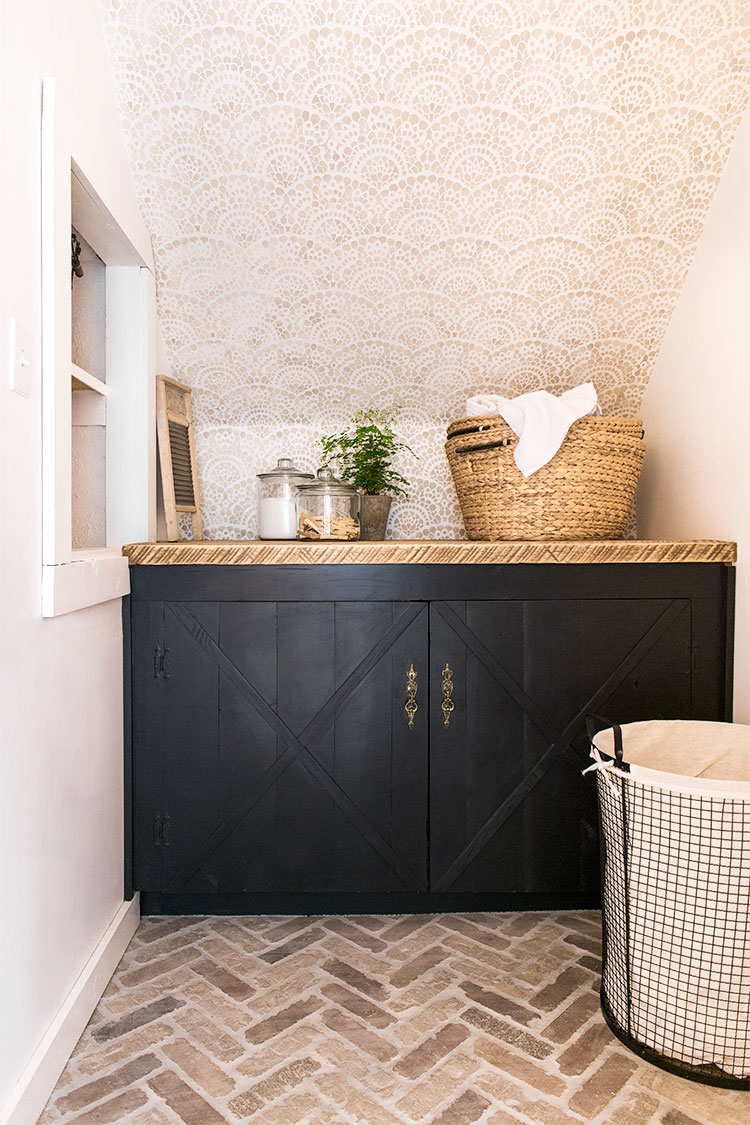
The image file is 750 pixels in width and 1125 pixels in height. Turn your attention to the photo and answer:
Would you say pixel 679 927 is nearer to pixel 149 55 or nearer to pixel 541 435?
pixel 541 435

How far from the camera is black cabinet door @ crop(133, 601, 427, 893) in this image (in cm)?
196

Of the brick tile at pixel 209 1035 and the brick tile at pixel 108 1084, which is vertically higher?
the brick tile at pixel 108 1084

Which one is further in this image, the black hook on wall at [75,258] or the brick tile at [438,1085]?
the black hook on wall at [75,258]

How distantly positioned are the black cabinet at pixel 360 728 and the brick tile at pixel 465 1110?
2.09 ft

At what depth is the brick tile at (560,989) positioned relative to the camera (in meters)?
1.62

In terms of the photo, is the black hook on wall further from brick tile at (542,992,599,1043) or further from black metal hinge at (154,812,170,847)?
brick tile at (542,992,599,1043)

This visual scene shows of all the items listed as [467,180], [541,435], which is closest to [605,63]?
[467,180]

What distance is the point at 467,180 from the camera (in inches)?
78.0

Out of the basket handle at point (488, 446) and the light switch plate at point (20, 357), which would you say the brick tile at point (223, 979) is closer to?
the light switch plate at point (20, 357)

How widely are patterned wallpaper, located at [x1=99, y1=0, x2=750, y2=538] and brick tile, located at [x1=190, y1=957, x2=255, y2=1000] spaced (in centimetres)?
131

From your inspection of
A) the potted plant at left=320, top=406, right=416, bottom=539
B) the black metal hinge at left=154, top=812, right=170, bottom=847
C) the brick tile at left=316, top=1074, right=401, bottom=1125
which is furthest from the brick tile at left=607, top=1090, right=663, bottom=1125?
the potted plant at left=320, top=406, right=416, bottom=539

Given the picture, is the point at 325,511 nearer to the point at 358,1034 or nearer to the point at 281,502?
the point at 281,502

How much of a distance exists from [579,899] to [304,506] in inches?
51.4

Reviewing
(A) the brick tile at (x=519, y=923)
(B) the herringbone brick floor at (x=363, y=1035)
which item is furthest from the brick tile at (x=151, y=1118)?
(A) the brick tile at (x=519, y=923)
